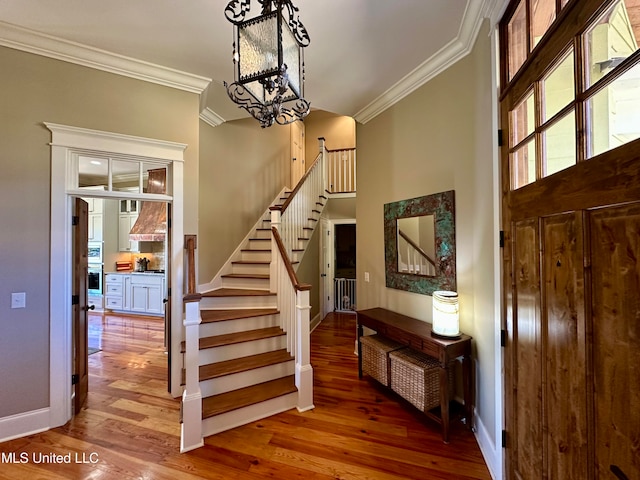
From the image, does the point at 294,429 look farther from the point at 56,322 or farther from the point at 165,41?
the point at 165,41

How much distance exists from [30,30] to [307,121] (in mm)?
5593

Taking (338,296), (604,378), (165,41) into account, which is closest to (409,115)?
(165,41)

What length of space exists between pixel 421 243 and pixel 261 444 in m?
2.31

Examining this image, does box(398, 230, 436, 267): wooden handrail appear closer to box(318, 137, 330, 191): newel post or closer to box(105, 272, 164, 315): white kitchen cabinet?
box(318, 137, 330, 191): newel post

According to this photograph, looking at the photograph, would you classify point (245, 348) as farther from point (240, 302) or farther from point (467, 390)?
point (467, 390)

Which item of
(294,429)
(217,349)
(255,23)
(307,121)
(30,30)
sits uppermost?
(307,121)

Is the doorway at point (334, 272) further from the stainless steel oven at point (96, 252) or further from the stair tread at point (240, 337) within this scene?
the stainless steel oven at point (96, 252)

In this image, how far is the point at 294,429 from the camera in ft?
7.70

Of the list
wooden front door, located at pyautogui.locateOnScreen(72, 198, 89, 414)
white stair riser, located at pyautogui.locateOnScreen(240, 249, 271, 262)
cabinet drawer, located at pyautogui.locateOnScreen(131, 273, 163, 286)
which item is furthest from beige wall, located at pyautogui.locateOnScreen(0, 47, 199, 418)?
cabinet drawer, located at pyautogui.locateOnScreen(131, 273, 163, 286)

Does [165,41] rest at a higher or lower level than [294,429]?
higher

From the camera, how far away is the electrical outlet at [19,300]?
2.24 meters

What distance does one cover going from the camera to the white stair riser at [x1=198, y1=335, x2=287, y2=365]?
9.01 ft

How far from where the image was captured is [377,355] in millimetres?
2896

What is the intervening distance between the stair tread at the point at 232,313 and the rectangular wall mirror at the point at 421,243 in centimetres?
152
